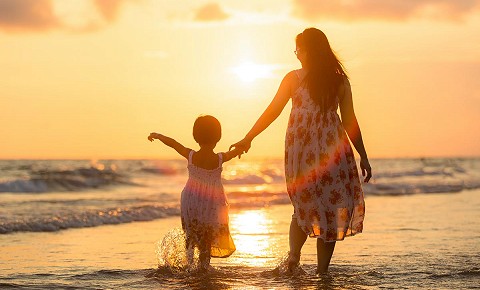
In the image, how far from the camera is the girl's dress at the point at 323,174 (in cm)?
611

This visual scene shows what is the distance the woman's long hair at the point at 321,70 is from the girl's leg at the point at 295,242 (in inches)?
41.6

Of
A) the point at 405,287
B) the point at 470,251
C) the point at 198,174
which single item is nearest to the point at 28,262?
the point at 198,174

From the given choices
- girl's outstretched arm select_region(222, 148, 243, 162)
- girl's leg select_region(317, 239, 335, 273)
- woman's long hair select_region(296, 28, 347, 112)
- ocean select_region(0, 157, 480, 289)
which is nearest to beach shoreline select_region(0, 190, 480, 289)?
ocean select_region(0, 157, 480, 289)

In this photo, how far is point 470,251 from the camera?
8.22 m

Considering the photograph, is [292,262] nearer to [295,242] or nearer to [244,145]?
[295,242]

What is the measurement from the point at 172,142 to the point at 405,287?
2.31 meters

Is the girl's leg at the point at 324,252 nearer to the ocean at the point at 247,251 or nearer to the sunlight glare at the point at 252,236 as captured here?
the ocean at the point at 247,251

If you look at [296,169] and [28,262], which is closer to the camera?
[296,169]

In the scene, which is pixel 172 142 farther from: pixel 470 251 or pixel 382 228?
pixel 382 228

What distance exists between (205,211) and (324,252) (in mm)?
1148

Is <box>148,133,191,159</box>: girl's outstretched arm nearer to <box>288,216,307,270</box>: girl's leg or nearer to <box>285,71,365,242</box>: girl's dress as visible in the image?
<box>285,71,365,242</box>: girl's dress

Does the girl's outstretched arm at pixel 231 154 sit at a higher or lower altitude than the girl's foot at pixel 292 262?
higher

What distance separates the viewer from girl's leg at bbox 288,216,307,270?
6.34 meters

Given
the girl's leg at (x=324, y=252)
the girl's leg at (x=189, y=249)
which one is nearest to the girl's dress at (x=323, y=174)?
the girl's leg at (x=324, y=252)
